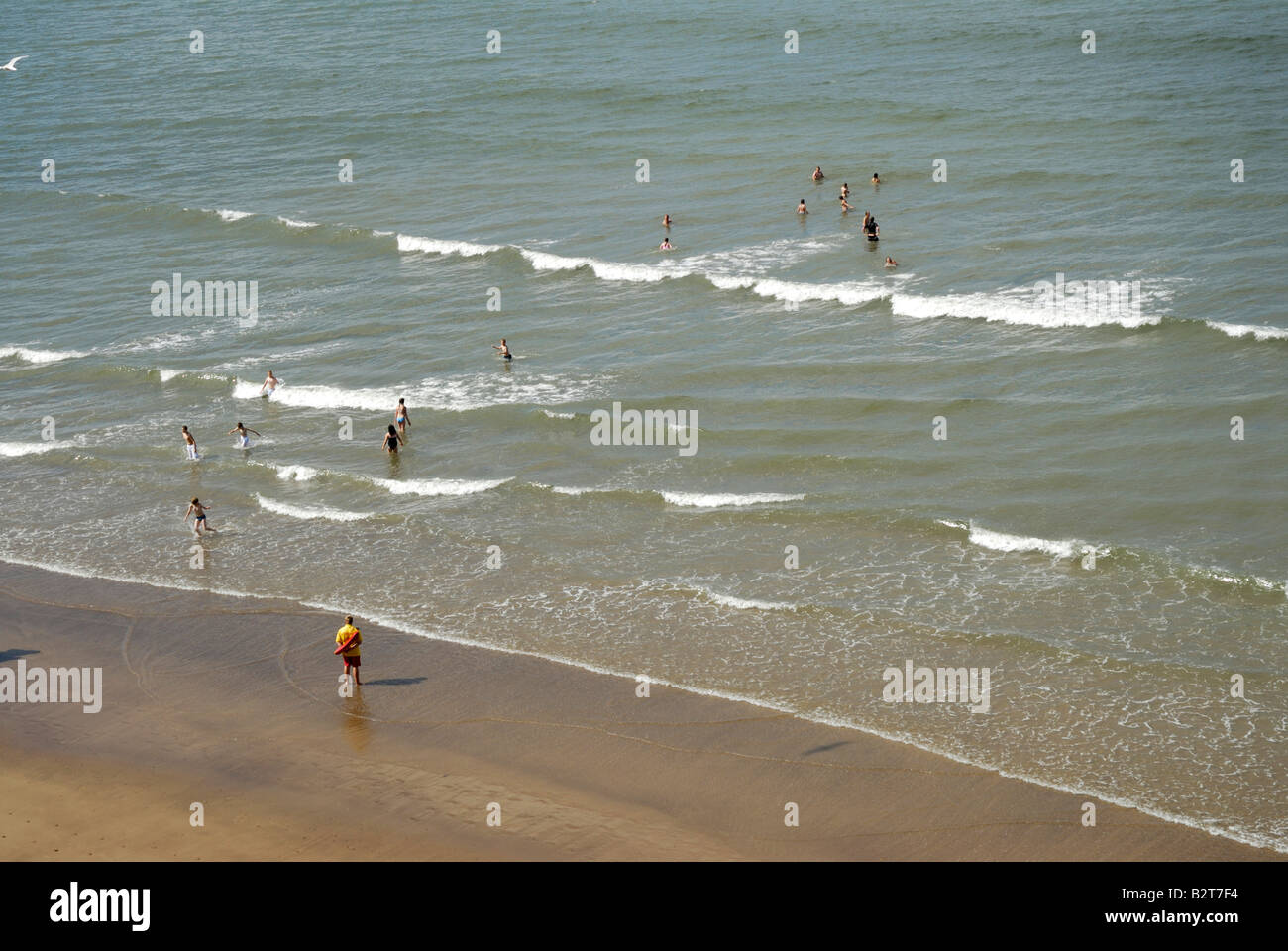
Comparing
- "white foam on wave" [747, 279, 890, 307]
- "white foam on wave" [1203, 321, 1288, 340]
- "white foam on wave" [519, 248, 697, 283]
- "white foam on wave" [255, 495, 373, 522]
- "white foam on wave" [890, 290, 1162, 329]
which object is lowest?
"white foam on wave" [255, 495, 373, 522]

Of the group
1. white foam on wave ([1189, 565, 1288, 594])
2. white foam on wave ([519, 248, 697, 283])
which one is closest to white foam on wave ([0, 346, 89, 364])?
white foam on wave ([519, 248, 697, 283])

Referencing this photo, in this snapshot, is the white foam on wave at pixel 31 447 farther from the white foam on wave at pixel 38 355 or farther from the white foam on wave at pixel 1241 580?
the white foam on wave at pixel 1241 580

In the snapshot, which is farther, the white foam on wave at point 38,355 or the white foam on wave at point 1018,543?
the white foam on wave at point 38,355

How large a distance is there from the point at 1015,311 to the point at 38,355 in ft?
91.8

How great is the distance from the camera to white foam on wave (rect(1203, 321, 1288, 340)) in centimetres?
3070

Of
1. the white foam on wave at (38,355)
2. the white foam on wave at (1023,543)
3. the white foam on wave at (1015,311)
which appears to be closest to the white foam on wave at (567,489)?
the white foam on wave at (1023,543)

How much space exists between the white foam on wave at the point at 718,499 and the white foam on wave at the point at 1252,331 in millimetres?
12230

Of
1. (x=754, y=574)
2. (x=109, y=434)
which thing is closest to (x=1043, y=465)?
(x=754, y=574)

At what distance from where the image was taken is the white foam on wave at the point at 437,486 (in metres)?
28.5

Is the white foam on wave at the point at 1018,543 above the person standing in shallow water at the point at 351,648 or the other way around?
above

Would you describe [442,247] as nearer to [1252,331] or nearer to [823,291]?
[823,291]

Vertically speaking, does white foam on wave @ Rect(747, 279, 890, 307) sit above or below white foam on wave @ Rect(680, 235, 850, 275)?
below

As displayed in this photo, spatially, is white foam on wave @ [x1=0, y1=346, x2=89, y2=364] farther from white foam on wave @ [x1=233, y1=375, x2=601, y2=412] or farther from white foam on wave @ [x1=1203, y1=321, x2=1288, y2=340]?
white foam on wave @ [x1=1203, y1=321, x2=1288, y2=340]

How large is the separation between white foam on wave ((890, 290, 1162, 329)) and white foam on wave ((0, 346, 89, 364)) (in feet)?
78.2
